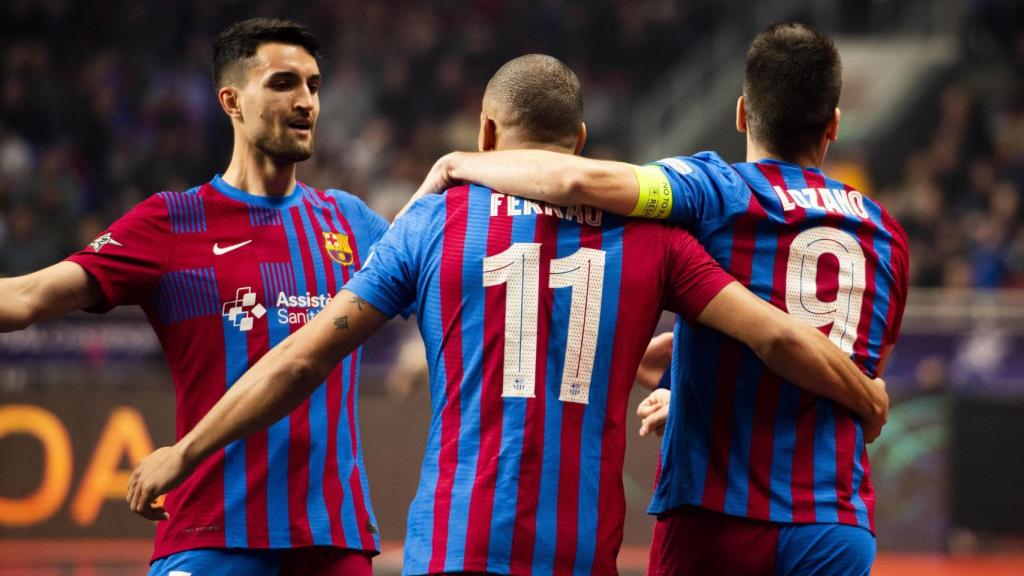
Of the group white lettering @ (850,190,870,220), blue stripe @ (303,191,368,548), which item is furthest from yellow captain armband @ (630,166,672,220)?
blue stripe @ (303,191,368,548)

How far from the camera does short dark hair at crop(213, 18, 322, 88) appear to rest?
444 centimetres

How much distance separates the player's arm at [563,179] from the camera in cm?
318

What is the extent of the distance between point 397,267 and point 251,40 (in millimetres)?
1579

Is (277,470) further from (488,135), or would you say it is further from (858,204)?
(858,204)

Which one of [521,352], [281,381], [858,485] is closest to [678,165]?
[521,352]

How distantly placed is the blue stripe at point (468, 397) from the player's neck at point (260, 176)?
1.36 meters

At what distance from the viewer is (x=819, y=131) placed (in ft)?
11.9

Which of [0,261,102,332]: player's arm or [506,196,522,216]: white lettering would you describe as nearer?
[506,196,522,216]: white lettering

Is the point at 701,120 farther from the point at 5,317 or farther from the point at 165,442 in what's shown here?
the point at 5,317

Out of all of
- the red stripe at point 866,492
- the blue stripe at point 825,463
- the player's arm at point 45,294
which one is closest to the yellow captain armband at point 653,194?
the blue stripe at point 825,463

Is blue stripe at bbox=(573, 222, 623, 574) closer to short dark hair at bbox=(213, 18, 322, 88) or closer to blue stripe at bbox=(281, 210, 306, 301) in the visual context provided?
blue stripe at bbox=(281, 210, 306, 301)

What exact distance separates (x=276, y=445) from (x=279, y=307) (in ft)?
1.46

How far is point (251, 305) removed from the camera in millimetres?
4109

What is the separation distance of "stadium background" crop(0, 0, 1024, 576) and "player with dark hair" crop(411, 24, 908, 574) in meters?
5.95
